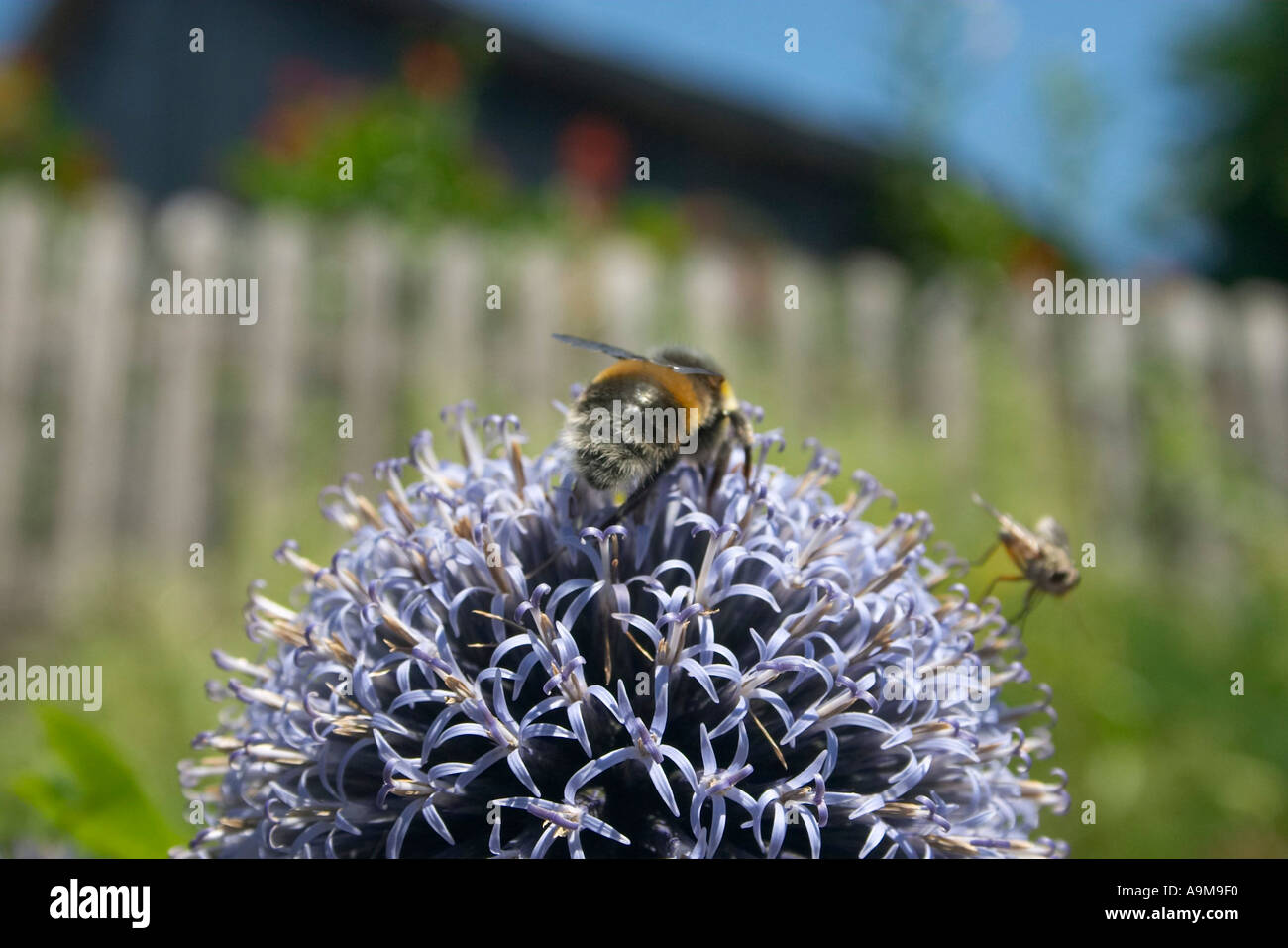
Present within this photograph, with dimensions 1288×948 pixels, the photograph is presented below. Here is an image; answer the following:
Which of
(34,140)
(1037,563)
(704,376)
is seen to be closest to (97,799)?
(704,376)

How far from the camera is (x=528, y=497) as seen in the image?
196 cm

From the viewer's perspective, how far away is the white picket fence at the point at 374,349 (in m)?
7.24

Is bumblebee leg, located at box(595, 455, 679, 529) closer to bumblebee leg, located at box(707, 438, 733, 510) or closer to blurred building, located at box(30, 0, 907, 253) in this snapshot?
bumblebee leg, located at box(707, 438, 733, 510)

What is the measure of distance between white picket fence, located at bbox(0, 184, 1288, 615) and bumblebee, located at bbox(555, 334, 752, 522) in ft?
17.0

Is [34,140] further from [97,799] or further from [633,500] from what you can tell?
[633,500]

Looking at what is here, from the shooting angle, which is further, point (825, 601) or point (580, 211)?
point (580, 211)

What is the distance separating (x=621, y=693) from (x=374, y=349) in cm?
643

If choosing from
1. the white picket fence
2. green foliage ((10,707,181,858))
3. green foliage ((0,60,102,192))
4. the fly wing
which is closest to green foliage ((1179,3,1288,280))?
the white picket fence

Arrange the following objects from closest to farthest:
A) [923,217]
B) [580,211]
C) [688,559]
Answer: [688,559], [580,211], [923,217]

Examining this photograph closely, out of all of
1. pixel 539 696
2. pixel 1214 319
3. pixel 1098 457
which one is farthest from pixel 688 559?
pixel 1214 319

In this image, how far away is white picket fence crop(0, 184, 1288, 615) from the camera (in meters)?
7.24

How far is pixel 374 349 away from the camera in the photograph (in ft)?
25.3

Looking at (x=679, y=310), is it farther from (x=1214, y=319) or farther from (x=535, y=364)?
(x=1214, y=319)

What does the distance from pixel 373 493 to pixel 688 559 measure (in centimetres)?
570
